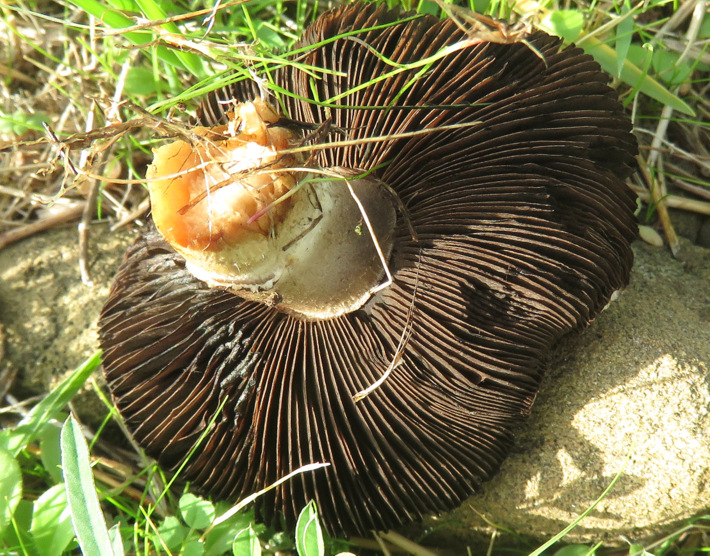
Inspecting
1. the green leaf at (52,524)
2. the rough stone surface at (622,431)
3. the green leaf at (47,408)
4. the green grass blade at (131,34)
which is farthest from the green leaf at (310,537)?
the green grass blade at (131,34)

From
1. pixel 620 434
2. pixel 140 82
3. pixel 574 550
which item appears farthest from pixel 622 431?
pixel 140 82

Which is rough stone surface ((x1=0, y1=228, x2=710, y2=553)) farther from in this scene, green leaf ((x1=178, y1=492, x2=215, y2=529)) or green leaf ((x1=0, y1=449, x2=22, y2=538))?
green leaf ((x1=0, y1=449, x2=22, y2=538))

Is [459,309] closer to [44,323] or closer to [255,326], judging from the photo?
[255,326]

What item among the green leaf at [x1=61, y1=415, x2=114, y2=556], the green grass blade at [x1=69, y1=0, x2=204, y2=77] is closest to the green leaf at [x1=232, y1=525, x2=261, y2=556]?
the green leaf at [x1=61, y1=415, x2=114, y2=556]

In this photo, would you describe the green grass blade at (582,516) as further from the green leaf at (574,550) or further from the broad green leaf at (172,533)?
the broad green leaf at (172,533)

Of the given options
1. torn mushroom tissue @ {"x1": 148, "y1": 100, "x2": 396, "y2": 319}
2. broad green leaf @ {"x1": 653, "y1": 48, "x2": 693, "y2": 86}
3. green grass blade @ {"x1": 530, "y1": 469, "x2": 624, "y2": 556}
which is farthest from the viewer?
broad green leaf @ {"x1": 653, "y1": 48, "x2": 693, "y2": 86}

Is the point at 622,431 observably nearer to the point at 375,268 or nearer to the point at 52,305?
the point at 375,268

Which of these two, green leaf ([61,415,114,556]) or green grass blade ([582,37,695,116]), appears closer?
green leaf ([61,415,114,556])

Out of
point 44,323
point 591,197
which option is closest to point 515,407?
point 591,197
